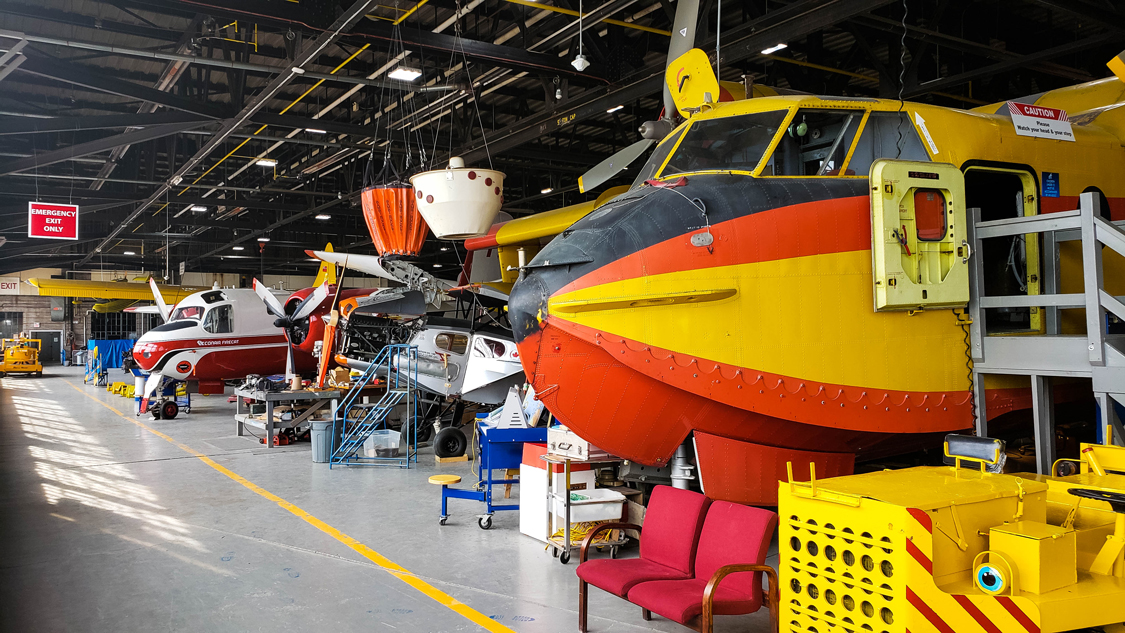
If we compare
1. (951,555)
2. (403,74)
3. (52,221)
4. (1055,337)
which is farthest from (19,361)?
(951,555)

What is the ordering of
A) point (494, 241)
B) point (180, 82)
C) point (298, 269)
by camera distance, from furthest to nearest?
point (298, 269)
point (180, 82)
point (494, 241)

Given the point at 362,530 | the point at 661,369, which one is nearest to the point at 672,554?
the point at 661,369

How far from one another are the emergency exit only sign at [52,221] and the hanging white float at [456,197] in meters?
11.0

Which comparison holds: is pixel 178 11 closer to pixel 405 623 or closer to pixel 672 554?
pixel 405 623

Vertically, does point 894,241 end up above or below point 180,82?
below

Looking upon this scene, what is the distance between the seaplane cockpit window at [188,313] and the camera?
2012 centimetres

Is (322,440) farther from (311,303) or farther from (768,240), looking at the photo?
(768,240)

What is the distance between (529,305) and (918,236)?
2631 millimetres

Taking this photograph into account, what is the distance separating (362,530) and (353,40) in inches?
273

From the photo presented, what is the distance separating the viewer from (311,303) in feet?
56.2

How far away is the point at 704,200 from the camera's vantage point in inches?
190

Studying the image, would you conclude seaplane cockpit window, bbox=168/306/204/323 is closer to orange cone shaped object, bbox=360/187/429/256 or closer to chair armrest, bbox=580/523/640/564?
orange cone shaped object, bbox=360/187/429/256

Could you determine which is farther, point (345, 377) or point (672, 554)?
point (345, 377)

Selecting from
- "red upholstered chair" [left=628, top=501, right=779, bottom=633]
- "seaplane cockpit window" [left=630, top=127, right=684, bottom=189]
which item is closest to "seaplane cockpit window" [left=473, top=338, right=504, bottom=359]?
"seaplane cockpit window" [left=630, top=127, right=684, bottom=189]
